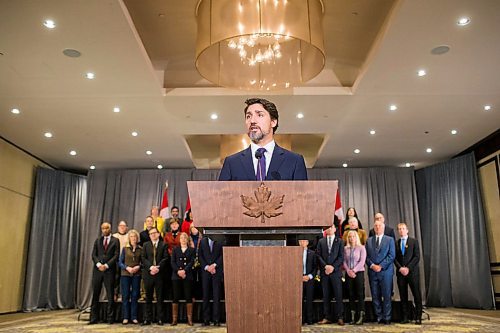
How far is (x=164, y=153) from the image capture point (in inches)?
409

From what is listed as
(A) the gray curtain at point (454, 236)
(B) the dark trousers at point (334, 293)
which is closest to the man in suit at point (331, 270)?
(B) the dark trousers at point (334, 293)

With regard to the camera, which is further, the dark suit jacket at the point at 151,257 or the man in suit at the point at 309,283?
the dark suit jacket at the point at 151,257

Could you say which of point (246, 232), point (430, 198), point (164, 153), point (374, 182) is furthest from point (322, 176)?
point (246, 232)

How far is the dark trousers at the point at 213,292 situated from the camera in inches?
250

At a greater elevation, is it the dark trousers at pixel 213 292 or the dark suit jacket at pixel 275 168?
the dark suit jacket at pixel 275 168

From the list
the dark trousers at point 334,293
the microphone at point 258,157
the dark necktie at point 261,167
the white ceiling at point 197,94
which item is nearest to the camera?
the microphone at point 258,157

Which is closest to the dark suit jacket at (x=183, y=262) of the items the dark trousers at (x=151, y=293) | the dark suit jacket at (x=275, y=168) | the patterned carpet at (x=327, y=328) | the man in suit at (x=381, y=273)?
the dark trousers at (x=151, y=293)

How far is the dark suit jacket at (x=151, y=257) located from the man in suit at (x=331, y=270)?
2361 mm

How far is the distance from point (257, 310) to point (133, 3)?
16.2ft

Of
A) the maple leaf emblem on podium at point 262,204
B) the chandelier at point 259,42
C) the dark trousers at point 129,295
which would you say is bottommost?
the dark trousers at point 129,295

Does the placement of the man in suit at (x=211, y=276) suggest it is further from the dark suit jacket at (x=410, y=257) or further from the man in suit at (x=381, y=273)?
the dark suit jacket at (x=410, y=257)

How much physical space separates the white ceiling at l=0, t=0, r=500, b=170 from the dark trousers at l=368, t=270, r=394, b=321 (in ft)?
8.97

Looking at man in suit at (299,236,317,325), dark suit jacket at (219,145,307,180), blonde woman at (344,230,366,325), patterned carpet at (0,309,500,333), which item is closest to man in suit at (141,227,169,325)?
patterned carpet at (0,309,500,333)

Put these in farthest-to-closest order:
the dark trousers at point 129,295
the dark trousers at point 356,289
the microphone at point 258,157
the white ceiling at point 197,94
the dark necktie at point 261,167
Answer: the dark trousers at point 129,295
the dark trousers at point 356,289
the white ceiling at point 197,94
the dark necktie at point 261,167
the microphone at point 258,157
